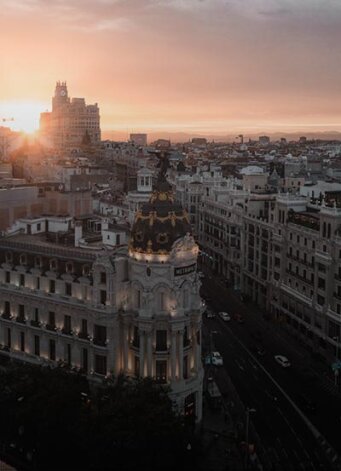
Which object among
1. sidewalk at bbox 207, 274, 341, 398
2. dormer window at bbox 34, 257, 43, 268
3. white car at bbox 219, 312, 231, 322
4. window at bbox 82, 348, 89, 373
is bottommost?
sidewalk at bbox 207, 274, 341, 398

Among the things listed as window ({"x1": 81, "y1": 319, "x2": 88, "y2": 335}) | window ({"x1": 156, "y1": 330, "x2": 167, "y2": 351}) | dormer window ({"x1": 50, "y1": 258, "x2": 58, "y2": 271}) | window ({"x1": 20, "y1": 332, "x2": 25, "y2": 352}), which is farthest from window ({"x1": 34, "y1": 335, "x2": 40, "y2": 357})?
window ({"x1": 156, "y1": 330, "x2": 167, "y2": 351})

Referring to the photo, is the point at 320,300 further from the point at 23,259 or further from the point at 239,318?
the point at 23,259

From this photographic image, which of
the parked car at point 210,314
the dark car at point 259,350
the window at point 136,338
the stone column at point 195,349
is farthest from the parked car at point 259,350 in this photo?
the window at point 136,338

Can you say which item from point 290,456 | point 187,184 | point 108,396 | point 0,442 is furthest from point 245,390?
point 187,184

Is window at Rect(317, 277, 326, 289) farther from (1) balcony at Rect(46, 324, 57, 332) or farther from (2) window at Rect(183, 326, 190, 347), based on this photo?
(1) balcony at Rect(46, 324, 57, 332)

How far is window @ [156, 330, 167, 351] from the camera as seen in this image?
257ft

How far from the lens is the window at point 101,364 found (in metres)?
81.8

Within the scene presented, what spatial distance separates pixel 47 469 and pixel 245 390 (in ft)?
106

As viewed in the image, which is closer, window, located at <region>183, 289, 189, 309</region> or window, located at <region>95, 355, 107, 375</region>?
window, located at <region>183, 289, 189, 309</region>

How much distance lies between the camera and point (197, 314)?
7975cm

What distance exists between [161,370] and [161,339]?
3432 millimetres

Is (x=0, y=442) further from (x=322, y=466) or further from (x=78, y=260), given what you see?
(x=322, y=466)

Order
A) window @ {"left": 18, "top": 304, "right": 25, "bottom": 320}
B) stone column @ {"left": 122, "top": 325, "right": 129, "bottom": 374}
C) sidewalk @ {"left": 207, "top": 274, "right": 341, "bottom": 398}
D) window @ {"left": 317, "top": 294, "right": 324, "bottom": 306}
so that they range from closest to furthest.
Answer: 1. stone column @ {"left": 122, "top": 325, "right": 129, "bottom": 374}
2. window @ {"left": 18, "top": 304, "right": 25, "bottom": 320}
3. sidewalk @ {"left": 207, "top": 274, "right": 341, "bottom": 398}
4. window @ {"left": 317, "top": 294, "right": 324, "bottom": 306}

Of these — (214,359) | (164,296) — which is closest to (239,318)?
(214,359)
